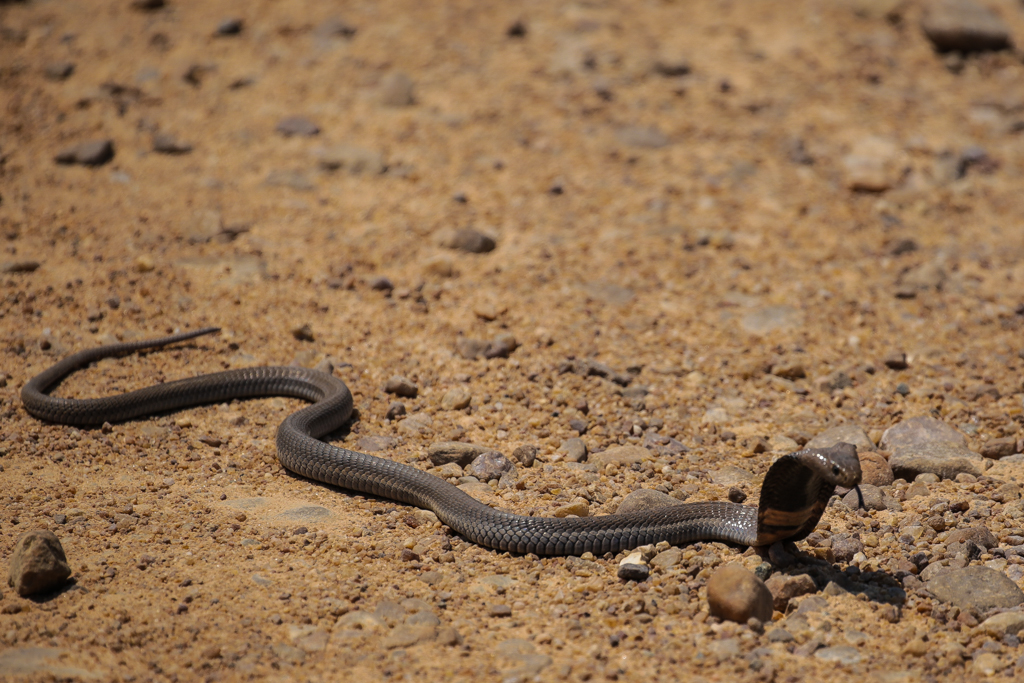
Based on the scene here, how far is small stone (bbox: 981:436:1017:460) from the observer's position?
8.12m

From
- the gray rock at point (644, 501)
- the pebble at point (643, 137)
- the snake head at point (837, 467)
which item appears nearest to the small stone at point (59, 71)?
the pebble at point (643, 137)

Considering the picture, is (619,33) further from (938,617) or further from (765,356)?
(938,617)

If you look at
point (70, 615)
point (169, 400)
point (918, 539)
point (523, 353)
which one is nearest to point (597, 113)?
Result: point (523, 353)

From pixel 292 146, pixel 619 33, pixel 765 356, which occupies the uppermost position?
pixel 619 33

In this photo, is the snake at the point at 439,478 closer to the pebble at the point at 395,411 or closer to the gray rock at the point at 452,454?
the pebble at the point at 395,411

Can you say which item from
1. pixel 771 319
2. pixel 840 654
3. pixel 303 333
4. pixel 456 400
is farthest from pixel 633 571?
pixel 303 333

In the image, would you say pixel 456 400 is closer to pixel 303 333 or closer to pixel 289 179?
pixel 303 333

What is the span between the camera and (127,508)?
7.29 m

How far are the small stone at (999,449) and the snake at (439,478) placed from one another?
176 centimetres

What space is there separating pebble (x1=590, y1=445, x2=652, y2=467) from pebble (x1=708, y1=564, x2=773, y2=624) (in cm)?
219

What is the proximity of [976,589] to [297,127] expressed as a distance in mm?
11363

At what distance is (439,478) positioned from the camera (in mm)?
7699

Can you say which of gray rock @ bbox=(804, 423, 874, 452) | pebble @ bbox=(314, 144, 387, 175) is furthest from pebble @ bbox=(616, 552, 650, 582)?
pebble @ bbox=(314, 144, 387, 175)

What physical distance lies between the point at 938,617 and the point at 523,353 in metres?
5.18
